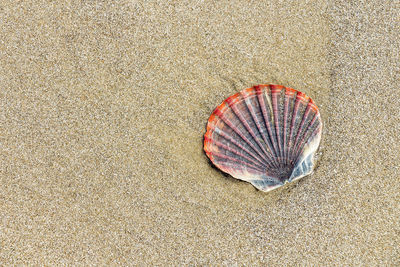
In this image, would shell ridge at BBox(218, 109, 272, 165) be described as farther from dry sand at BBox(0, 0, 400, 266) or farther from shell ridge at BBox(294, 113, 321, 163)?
shell ridge at BBox(294, 113, 321, 163)

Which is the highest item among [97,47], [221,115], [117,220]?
[97,47]

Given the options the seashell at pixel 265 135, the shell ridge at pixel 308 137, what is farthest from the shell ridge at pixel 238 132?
the shell ridge at pixel 308 137

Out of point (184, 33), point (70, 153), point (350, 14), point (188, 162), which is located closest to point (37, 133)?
point (70, 153)

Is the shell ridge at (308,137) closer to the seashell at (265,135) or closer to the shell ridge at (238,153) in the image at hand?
the seashell at (265,135)

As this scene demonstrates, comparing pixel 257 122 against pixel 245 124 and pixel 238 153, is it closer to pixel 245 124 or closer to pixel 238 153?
pixel 245 124

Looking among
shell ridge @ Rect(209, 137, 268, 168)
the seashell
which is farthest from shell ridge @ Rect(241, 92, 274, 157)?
shell ridge @ Rect(209, 137, 268, 168)

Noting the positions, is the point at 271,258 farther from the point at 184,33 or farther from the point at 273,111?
the point at 184,33
